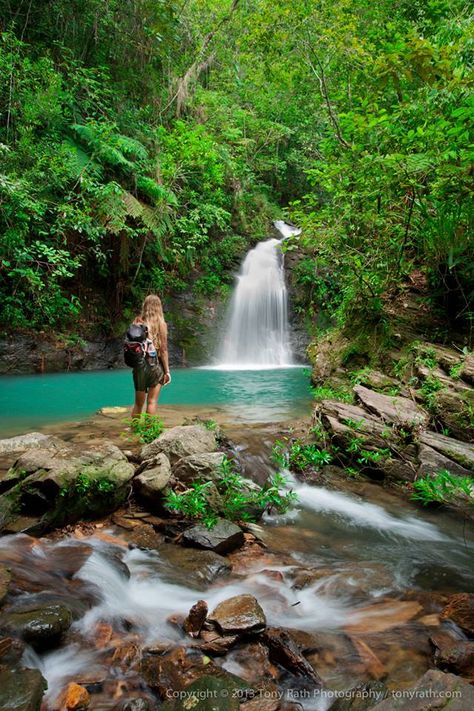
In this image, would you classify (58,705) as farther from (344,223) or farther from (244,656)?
(344,223)

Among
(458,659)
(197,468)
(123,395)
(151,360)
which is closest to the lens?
(458,659)

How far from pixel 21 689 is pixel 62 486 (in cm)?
166

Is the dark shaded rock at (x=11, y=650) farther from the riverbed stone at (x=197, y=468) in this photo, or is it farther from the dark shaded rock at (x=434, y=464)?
the dark shaded rock at (x=434, y=464)

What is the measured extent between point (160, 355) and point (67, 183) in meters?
7.20

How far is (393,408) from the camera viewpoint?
521 cm

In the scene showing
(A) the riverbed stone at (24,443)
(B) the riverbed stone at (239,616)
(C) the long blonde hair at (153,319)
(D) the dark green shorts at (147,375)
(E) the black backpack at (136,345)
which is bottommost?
(B) the riverbed stone at (239,616)

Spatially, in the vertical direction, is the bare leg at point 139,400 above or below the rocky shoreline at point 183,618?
above

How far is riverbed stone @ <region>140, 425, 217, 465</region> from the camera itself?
407 centimetres

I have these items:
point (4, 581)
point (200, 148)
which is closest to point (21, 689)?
point (4, 581)

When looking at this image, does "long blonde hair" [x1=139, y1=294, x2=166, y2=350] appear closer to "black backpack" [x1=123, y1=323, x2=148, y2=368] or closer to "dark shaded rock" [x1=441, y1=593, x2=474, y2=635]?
"black backpack" [x1=123, y1=323, x2=148, y2=368]

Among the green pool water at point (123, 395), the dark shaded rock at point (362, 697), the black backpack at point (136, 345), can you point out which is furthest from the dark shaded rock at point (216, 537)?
the green pool water at point (123, 395)

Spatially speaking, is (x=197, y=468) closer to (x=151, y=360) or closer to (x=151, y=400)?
(x=151, y=360)

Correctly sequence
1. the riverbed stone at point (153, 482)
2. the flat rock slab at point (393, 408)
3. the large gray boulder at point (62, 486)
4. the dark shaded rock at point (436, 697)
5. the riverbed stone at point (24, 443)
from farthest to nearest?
the flat rock slab at point (393, 408), the riverbed stone at point (24, 443), the riverbed stone at point (153, 482), the large gray boulder at point (62, 486), the dark shaded rock at point (436, 697)

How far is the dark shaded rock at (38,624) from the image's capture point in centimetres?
194
